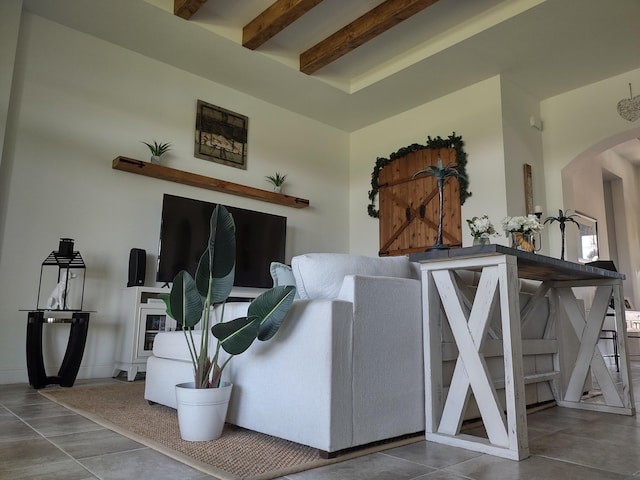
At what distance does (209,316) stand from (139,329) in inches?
91.4

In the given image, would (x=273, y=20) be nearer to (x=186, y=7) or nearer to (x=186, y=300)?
(x=186, y=7)

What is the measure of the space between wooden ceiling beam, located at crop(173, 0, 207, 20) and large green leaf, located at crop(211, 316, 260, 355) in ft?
10.9

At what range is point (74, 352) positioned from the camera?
11.5 ft

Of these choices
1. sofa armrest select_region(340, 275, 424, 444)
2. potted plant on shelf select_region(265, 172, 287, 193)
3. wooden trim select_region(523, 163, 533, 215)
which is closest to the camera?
sofa armrest select_region(340, 275, 424, 444)

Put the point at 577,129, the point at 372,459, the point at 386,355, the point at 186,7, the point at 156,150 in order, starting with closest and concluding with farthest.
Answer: the point at 372,459, the point at 386,355, the point at 186,7, the point at 156,150, the point at 577,129

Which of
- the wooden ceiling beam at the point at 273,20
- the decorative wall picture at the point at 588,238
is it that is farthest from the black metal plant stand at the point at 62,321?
the decorative wall picture at the point at 588,238

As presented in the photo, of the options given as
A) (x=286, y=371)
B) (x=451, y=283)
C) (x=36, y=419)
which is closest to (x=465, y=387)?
(x=451, y=283)

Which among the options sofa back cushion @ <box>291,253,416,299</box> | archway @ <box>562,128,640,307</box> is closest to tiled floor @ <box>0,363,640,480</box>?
sofa back cushion @ <box>291,253,416,299</box>

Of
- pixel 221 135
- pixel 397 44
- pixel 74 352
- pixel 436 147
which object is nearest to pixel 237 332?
pixel 74 352

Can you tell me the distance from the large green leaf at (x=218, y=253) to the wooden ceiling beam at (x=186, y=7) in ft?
9.69

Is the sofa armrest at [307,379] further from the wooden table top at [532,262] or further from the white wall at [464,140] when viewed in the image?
the white wall at [464,140]

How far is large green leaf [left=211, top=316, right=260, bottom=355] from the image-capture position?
1.76 metres

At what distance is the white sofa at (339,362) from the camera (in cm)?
174

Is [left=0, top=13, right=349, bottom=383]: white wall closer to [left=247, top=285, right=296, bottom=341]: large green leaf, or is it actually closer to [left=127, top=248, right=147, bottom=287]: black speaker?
[left=127, top=248, right=147, bottom=287]: black speaker
